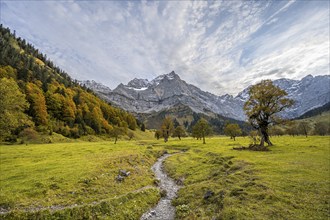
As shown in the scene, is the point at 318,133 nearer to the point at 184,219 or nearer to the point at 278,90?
the point at 278,90

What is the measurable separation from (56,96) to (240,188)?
426ft

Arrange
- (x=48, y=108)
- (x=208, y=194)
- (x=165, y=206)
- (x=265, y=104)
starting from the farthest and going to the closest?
(x=48, y=108), (x=265, y=104), (x=165, y=206), (x=208, y=194)

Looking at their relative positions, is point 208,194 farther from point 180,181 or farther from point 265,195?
point 180,181

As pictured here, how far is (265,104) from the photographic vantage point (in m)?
58.6

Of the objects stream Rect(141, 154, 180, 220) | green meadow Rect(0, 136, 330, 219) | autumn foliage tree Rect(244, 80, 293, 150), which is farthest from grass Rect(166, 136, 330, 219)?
autumn foliage tree Rect(244, 80, 293, 150)

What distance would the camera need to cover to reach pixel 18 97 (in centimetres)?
3675

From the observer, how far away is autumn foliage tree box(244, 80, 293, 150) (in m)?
56.6

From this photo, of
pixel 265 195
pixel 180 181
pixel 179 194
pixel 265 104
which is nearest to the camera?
pixel 265 195

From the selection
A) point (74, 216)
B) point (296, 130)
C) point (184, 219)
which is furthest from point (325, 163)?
point (296, 130)

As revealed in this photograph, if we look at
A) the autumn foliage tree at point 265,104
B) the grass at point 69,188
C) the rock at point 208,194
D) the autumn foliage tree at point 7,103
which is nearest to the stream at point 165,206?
the grass at point 69,188

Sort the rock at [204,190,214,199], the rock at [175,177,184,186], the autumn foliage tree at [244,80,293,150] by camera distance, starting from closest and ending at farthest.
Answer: the rock at [204,190,214,199]
the rock at [175,177,184,186]
the autumn foliage tree at [244,80,293,150]

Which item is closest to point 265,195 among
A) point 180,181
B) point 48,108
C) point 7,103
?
point 180,181

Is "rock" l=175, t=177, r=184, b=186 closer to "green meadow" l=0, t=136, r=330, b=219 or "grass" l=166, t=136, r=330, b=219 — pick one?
"green meadow" l=0, t=136, r=330, b=219

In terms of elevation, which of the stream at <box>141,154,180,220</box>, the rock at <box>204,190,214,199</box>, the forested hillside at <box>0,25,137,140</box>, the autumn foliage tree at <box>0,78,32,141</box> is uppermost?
the forested hillside at <box>0,25,137,140</box>
